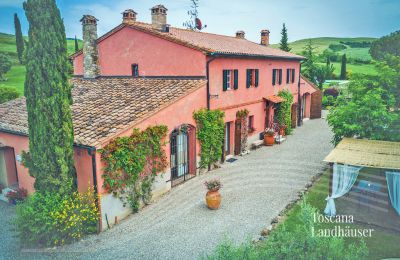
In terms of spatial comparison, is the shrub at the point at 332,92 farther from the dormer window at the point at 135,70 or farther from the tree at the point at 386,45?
the dormer window at the point at 135,70

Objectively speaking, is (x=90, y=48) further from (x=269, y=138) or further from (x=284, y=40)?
(x=284, y=40)

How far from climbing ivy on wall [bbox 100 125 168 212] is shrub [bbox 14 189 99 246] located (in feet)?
3.73

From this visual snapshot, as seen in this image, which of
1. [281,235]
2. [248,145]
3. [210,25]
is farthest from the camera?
[210,25]

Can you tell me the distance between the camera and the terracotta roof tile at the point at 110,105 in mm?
11117

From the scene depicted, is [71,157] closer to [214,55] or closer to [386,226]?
[214,55]

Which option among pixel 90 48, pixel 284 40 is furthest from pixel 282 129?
pixel 284 40

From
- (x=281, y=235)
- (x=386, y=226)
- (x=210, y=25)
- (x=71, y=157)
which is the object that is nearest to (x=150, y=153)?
(x=71, y=157)

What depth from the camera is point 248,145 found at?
2075 centimetres

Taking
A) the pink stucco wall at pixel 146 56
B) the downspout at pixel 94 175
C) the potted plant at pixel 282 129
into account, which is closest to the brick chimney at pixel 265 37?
the potted plant at pixel 282 129

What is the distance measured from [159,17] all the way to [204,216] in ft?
41.1

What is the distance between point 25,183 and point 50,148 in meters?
4.58

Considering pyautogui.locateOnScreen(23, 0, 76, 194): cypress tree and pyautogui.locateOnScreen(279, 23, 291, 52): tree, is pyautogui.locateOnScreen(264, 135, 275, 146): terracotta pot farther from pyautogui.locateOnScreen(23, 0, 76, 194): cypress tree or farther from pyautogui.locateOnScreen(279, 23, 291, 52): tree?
pyautogui.locateOnScreen(279, 23, 291, 52): tree

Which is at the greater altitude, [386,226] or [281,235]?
[281,235]

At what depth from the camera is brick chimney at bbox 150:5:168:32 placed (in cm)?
1845
